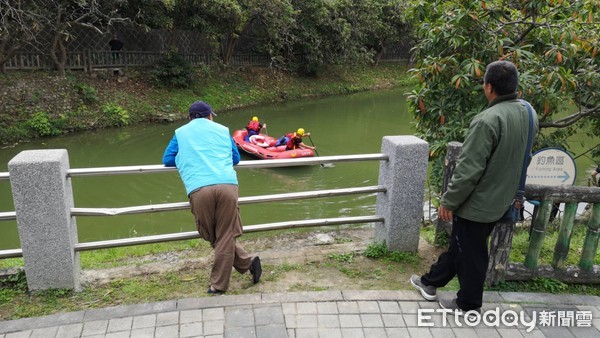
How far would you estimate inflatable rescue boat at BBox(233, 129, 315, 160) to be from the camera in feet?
35.2

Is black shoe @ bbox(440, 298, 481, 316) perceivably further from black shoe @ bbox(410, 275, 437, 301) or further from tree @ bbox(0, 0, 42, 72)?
tree @ bbox(0, 0, 42, 72)

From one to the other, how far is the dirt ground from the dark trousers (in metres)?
0.58

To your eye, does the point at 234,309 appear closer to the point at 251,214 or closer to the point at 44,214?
the point at 44,214

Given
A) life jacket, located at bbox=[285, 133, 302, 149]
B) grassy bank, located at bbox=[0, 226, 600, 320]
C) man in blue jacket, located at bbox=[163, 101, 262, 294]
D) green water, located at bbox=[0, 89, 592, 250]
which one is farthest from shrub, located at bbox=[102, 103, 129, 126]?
man in blue jacket, located at bbox=[163, 101, 262, 294]

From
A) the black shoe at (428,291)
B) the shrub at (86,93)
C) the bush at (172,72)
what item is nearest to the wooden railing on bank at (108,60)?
the bush at (172,72)

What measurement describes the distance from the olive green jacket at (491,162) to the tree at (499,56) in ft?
6.01

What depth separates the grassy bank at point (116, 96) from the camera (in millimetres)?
13648

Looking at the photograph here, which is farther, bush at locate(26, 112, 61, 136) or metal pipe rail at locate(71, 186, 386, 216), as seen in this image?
bush at locate(26, 112, 61, 136)

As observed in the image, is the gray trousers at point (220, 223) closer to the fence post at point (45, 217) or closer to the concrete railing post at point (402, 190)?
the fence post at point (45, 217)

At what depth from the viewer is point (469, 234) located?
325 cm

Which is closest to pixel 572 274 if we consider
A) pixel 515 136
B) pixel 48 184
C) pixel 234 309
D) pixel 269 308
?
pixel 515 136

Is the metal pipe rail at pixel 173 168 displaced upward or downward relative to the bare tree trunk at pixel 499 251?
upward

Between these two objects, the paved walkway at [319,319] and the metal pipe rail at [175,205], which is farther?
the metal pipe rail at [175,205]

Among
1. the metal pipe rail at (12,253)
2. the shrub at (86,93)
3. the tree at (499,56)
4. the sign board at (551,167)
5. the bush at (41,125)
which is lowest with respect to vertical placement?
the bush at (41,125)
